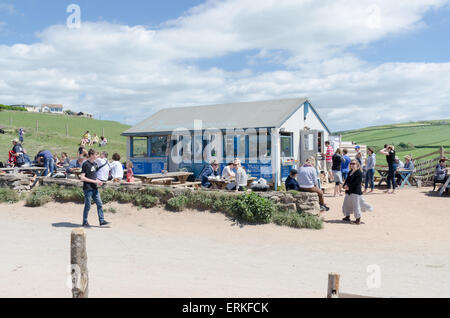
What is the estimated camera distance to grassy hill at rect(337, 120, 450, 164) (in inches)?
1684

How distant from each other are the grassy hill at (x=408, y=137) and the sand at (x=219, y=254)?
103 feet

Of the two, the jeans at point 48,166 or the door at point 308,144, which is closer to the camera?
the jeans at point 48,166

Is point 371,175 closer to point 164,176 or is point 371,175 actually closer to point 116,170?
point 164,176

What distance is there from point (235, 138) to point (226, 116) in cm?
168

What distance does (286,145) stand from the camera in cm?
1600

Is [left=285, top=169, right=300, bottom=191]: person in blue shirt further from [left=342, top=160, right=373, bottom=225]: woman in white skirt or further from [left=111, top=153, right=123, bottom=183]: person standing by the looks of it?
[left=111, top=153, right=123, bottom=183]: person standing

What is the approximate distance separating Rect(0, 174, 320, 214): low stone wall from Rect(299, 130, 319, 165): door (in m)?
6.81

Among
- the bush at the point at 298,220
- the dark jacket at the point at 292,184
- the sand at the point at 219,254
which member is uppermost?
the dark jacket at the point at 292,184

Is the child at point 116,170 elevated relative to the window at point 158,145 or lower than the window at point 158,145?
lower

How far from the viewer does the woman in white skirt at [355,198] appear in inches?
386

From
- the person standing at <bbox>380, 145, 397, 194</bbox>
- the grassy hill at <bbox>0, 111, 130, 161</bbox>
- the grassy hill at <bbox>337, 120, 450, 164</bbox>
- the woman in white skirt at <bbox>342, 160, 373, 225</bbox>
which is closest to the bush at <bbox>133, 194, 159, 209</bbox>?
the woman in white skirt at <bbox>342, 160, 373, 225</bbox>

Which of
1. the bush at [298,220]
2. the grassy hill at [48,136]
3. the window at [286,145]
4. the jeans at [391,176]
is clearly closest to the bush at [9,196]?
the bush at [298,220]

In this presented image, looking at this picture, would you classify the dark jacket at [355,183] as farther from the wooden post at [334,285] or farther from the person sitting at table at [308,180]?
the wooden post at [334,285]
